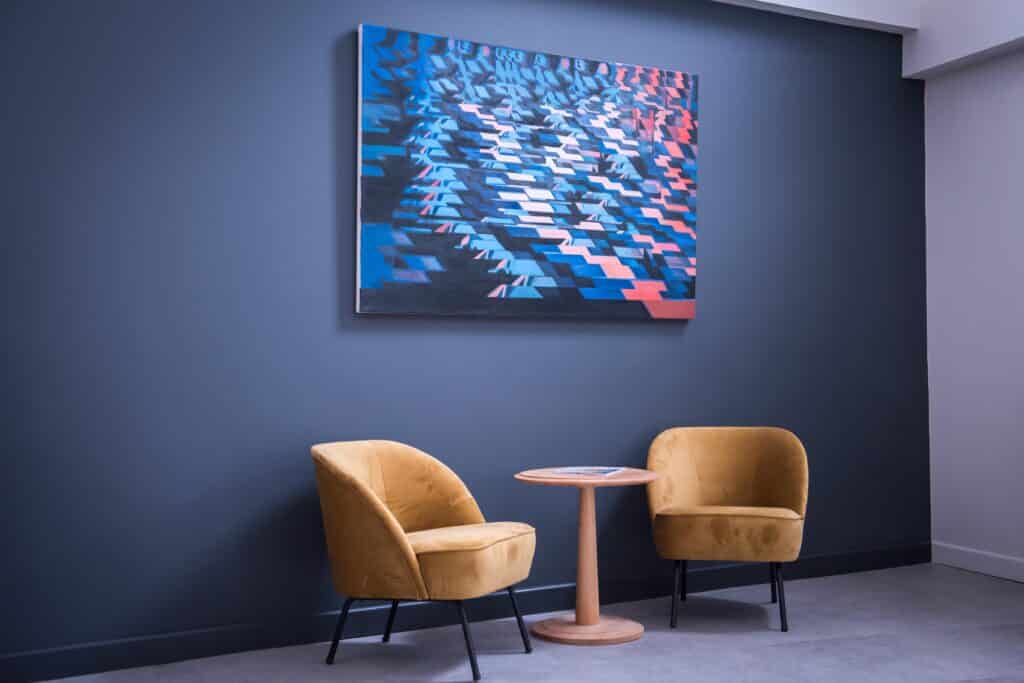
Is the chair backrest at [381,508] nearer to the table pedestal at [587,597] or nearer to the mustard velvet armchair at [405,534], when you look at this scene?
the mustard velvet armchair at [405,534]

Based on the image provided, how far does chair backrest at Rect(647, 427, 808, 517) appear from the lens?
178 inches

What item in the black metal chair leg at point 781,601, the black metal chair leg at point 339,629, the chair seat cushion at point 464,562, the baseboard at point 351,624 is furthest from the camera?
the black metal chair leg at point 781,601

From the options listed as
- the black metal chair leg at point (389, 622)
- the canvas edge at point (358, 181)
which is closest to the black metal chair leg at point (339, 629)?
the black metal chair leg at point (389, 622)

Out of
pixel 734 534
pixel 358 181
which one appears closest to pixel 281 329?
pixel 358 181

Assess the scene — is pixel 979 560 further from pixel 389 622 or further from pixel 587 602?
pixel 389 622

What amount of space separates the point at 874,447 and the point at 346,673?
3.19 m

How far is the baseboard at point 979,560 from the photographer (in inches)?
198

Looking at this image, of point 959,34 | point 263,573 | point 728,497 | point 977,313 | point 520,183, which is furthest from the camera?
point 977,313

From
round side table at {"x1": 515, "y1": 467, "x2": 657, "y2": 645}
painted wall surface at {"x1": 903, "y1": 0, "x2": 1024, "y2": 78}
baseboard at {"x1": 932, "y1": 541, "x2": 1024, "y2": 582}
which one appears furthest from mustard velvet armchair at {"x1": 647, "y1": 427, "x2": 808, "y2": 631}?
painted wall surface at {"x1": 903, "y1": 0, "x2": 1024, "y2": 78}

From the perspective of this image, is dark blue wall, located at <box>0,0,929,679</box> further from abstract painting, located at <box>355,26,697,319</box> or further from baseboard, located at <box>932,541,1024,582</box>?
baseboard, located at <box>932,541,1024,582</box>

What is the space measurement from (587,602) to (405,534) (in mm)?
887

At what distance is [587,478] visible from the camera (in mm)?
3924

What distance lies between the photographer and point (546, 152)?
4547 mm

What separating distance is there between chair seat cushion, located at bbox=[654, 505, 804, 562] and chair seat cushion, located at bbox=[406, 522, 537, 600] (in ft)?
2.93
